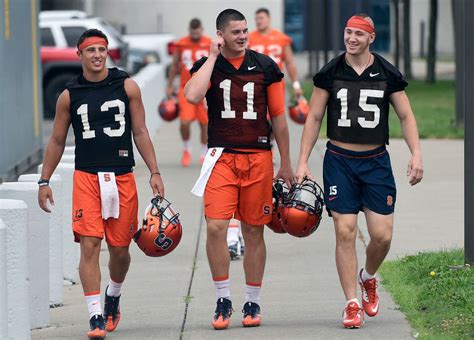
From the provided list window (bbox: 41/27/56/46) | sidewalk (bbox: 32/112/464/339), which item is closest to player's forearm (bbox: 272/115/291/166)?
sidewalk (bbox: 32/112/464/339)

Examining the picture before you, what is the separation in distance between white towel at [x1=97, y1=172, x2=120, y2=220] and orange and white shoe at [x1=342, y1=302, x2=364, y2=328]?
1460 mm

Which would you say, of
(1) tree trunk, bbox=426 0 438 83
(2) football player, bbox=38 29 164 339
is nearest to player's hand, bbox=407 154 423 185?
(2) football player, bbox=38 29 164 339

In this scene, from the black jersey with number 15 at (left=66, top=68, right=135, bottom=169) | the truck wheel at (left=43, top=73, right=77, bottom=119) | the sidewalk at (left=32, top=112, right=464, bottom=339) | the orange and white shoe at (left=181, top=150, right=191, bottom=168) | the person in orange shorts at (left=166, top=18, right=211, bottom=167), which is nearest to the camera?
the black jersey with number 15 at (left=66, top=68, right=135, bottom=169)

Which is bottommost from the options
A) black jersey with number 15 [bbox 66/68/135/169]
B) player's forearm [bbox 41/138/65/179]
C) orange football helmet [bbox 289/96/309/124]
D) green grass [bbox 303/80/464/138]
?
green grass [bbox 303/80/464/138]

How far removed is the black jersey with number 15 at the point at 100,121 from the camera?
8.08m

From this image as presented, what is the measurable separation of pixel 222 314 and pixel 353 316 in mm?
782

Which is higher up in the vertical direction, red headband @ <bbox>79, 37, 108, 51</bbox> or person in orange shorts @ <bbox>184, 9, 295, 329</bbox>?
red headband @ <bbox>79, 37, 108, 51</bbox>

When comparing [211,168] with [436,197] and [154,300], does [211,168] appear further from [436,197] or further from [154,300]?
[436,197]

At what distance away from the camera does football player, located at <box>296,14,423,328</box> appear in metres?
8.22

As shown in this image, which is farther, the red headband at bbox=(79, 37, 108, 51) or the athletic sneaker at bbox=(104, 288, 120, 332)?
the athletic sneaker at bbox=(104, 288, 120, 332)

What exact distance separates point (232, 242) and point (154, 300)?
5.38ft

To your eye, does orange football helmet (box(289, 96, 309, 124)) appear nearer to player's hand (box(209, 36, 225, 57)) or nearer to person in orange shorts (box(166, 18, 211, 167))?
person in orange shorts (box(166, 18, 211, 167))

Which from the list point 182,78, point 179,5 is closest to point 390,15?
point 179,5

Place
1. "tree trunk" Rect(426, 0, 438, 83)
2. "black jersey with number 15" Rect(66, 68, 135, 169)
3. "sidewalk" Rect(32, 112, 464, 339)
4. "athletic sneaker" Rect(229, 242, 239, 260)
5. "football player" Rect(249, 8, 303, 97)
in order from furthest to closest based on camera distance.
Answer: "tree trunk" Rect(426, 0, 438, 83)
"football player" Rect(249, 8, 303, 97)
"athletic sneaker" Rect(229, 242, 239, 260)
"sidewalk" Rect(32, 112, 464, 339)
"black jersey with number 15" Rect(66, 68, 135, 169)
